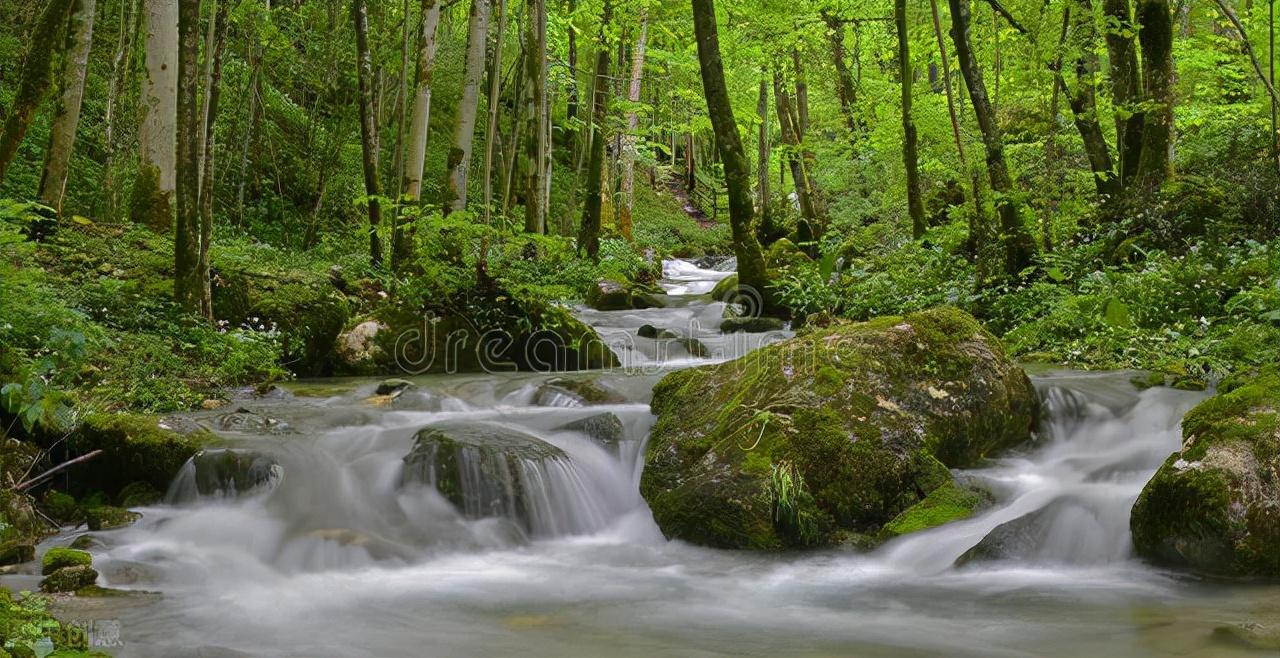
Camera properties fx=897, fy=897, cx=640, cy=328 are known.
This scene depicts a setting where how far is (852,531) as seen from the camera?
5742 millimetres

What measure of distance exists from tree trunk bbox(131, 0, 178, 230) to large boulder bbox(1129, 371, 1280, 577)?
10.5m

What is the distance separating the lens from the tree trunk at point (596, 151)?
1612cm

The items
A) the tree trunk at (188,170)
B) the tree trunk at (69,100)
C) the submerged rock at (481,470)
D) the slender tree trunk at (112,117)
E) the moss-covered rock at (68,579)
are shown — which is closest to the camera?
the moss-covered rock at (68,579)

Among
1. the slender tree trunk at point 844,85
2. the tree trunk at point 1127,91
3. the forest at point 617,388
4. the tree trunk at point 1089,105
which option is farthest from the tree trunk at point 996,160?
the slender tree trunk at point 844,85

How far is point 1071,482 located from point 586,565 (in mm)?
3425

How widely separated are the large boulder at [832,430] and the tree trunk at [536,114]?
792 cm

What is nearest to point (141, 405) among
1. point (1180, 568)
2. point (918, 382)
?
point (918, 382)

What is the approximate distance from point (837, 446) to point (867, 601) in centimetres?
118

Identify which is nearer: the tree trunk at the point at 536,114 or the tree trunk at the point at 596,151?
the tree trunk at the point at 536,114

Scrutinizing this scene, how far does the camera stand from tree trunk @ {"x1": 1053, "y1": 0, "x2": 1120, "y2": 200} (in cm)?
1128

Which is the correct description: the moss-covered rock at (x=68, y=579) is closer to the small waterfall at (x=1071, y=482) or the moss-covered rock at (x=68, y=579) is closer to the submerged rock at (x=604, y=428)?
the submerged rock at (x=604, y=428)

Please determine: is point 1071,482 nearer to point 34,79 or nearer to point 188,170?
point 188,170

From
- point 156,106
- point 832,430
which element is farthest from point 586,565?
point 156,106

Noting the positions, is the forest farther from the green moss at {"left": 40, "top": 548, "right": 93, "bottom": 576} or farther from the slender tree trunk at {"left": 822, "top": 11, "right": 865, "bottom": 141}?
the slender tree trunk at {"left": 822, "top": 11, "right": 865, "bottom": 141}
